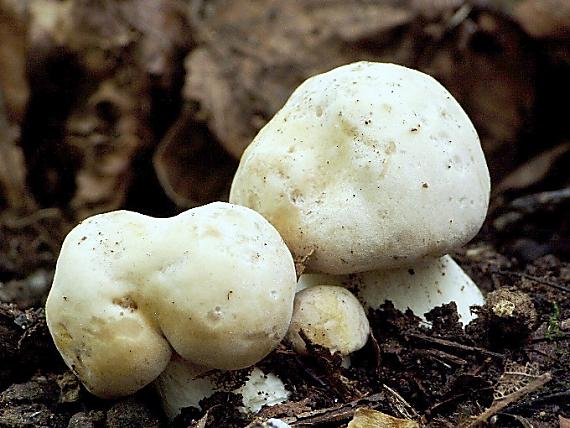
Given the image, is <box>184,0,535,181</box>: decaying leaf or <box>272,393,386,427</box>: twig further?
<box>184,0,535,181</box>: decaying leaf

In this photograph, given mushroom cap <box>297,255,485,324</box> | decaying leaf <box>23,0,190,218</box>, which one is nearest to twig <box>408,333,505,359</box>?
mushroom cap <box>297,255,485,324</box>

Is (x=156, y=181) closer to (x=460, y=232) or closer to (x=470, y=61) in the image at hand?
(x=470, y=61)

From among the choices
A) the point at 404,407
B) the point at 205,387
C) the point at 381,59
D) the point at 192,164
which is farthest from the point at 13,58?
the point at 404,407

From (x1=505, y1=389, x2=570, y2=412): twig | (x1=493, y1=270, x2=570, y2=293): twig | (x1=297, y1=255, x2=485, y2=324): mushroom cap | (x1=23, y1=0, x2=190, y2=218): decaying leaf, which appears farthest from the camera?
(x1=23, y1=0, x2=190, y2=218): decaying leaf

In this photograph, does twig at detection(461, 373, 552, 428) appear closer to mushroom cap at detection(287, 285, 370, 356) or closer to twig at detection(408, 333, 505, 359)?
twig at detection(408, 333, 505, 359)

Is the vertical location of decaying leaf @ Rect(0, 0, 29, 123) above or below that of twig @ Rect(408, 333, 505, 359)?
above

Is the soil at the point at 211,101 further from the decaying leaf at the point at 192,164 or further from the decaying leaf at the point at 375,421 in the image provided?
the decaying leaf at the point at 375,421
